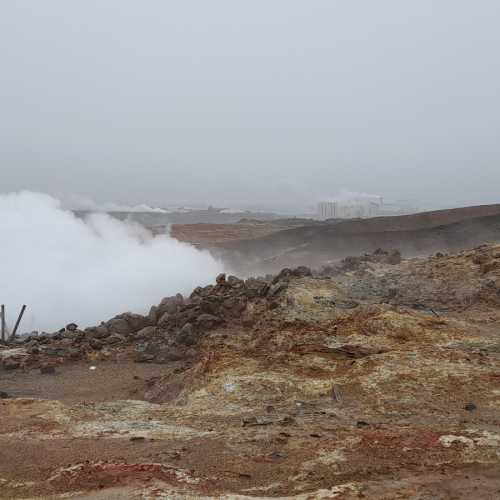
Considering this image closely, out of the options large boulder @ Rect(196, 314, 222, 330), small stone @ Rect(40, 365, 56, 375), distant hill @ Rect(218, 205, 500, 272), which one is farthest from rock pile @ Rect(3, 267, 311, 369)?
distant hill @ Rect(218, 205, 500, 272)

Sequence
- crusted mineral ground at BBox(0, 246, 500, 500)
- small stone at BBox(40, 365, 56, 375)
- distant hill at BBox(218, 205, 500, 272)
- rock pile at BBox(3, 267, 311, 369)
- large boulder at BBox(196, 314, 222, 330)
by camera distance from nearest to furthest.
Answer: crusted mineral ground at BBox(0, 246, 500, 500) < small stone at BBox(40, 365, 56, 375) < rock pile at BBox(3, 267, 311, 369) < large boulder at BBox(196, 314, 222, 330) < distant hill at BBox(218, 205, 500, 272)

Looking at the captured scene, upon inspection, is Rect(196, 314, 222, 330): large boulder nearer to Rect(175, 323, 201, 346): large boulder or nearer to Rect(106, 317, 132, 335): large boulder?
Rect(175, 323, 201, 346): large boulder

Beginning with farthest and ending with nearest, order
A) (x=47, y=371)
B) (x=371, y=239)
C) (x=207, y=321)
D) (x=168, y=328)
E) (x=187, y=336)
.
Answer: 1. (x=371, y=239)
2. (x=168, y=328)
3. (x=207, y=321)
4. (x=187, y=336)
5. (x=47, y=371)

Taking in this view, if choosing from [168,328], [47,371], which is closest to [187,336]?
[168,328]

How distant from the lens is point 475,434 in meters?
4.71

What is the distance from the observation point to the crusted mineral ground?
4133 mm

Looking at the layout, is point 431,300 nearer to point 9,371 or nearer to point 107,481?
point 107,481

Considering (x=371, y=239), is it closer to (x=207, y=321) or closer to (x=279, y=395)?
(x=207, y=321)

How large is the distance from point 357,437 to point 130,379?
→ 487 centimetres

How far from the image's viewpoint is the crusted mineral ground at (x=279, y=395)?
4.13m

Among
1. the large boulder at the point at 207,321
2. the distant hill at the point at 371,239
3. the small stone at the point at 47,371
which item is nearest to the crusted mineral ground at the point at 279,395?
the large boulder at the point at 207,321

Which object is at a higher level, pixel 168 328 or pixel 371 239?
pixel 371 239

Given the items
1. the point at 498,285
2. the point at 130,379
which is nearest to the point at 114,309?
the point at 130,379

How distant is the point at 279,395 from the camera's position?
640 centimetres
